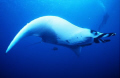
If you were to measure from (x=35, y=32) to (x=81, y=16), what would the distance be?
1823 centimetres

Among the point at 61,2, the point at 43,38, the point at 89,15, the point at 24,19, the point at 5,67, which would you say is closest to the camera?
the point at 43,38

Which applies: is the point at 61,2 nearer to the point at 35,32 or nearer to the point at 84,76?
the point at 84,76

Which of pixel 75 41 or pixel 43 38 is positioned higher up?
pixel 43 38

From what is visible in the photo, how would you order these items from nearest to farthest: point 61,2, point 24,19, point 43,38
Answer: point 43,38 < point 61,2 < point 24,19

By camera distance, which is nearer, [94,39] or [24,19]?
[94,39]

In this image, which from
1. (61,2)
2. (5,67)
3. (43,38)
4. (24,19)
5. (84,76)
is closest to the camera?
(43,38)

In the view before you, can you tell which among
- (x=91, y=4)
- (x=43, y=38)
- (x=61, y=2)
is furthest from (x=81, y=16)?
(x=43, y=38)

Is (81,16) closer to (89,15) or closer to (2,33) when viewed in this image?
(89,15)

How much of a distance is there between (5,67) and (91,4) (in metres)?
13.4

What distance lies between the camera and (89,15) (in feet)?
63.2

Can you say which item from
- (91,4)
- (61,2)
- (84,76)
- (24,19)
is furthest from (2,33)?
(91,4)

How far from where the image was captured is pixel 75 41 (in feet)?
6.51

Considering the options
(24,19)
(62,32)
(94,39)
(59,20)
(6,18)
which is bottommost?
(94,39)

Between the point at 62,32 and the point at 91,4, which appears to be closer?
the point at 62,32
